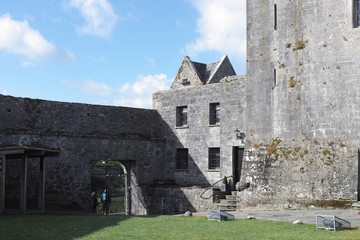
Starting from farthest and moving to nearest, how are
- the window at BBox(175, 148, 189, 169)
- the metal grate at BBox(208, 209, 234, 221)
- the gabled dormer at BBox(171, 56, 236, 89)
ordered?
the gabled dormer at BBox(171, 56, 236, 89) → the window at BBox(175, 148, 189, 169) → the metal grate at BBox(208, 209, 234, 221)

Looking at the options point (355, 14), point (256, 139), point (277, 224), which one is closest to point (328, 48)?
point (355, 14)

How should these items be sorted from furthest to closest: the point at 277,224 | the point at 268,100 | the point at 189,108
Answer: the point at 189,108, the point at 268,100, the point at 277,224

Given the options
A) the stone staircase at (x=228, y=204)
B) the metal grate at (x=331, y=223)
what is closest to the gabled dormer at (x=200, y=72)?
the stone staircase at (x=228, y=204)

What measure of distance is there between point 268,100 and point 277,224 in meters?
6.64

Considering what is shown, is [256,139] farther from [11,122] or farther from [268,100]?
[11,122]

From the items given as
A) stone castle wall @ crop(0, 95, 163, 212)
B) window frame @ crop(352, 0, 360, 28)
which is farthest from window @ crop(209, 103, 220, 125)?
window frame @ crop(352, 0, 360, 28)

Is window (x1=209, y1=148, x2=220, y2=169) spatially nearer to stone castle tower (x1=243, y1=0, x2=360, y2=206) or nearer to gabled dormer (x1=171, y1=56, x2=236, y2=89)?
stone castle tower (x1=243, y1=0, x2=360, y2=206)

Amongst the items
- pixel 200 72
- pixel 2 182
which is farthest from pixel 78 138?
pixel 200 72

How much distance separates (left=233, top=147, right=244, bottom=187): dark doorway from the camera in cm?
2248

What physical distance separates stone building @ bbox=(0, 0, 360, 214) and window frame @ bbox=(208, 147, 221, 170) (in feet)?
0.16

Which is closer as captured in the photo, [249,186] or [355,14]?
[355,14]

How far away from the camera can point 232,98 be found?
75.0 feet

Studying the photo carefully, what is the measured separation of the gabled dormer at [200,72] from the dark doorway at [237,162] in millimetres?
13301

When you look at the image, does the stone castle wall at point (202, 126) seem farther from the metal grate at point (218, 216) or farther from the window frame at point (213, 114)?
the metal grate at point (218, 216)
